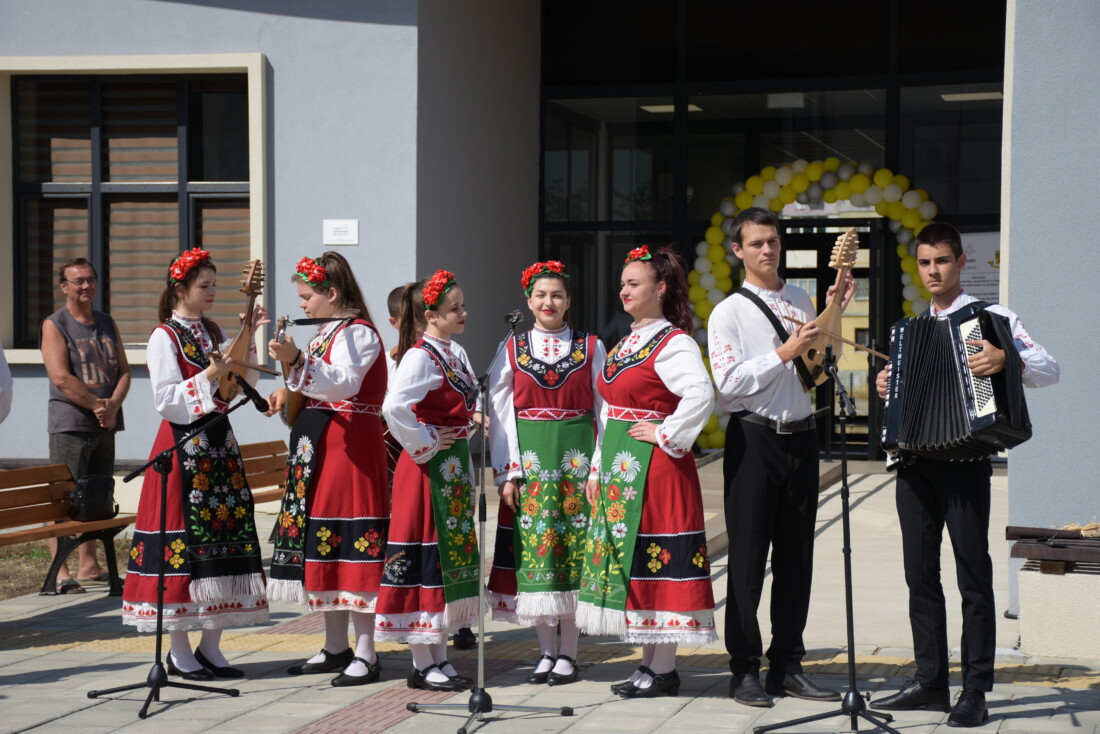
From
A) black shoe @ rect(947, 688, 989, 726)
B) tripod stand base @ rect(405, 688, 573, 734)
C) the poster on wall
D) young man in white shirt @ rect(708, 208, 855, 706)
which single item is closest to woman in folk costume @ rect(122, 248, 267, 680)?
tripod stand base @ rect(405, 688, 573, 734)

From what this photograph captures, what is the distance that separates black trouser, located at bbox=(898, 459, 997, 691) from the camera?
554cm

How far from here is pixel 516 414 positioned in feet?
20.7

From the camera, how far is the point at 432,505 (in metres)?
6.14

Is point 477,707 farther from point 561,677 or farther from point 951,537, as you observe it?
point 951,537

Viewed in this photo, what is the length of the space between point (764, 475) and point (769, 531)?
0.82ft

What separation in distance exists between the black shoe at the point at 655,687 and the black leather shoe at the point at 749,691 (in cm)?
24

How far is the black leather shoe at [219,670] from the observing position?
6.51m

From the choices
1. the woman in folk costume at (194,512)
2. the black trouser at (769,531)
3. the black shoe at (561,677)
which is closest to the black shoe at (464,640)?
the black shoe at (561,677)

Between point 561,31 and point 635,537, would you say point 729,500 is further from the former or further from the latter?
point 561,31

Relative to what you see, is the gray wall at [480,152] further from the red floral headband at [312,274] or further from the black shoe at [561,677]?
the black shoe at [561,677]

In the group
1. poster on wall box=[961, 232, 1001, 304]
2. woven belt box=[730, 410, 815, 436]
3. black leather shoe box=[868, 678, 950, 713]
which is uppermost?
poster on wall box=[961, 232, 1001, 304]

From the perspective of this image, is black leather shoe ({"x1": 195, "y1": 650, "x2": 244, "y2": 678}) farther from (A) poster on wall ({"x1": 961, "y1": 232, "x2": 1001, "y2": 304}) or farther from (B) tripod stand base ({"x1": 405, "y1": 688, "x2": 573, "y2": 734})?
(A) poster on wall ({"x1": 961, "y1": 232, "x2": 1001, "y2": 304})

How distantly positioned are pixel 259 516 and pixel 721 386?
22.6 feet

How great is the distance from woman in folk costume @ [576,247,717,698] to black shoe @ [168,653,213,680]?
5.68 ft
